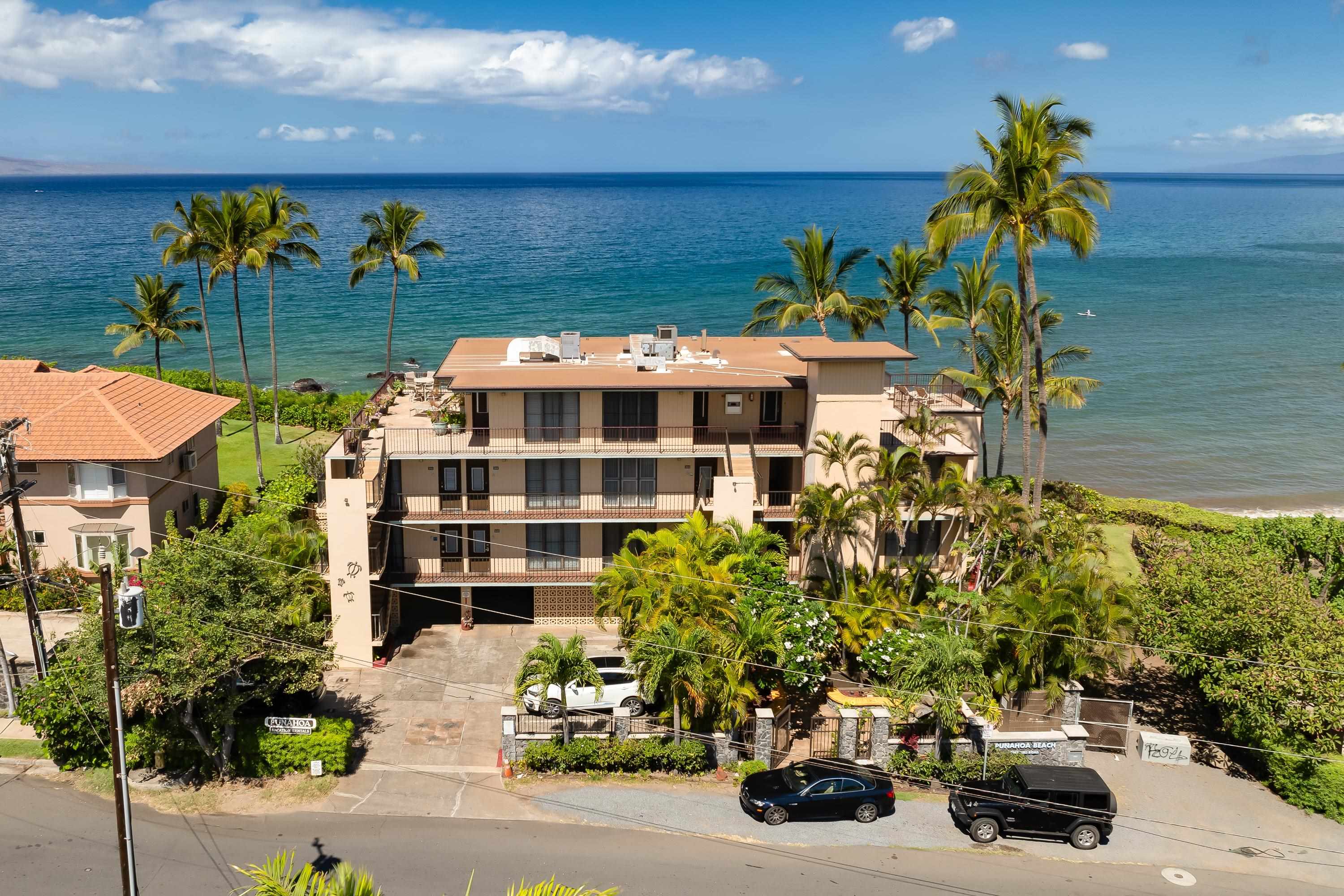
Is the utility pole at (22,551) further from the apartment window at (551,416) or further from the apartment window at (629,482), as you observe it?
the apartment window at (629,482)

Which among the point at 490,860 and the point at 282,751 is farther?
the point at 282,751

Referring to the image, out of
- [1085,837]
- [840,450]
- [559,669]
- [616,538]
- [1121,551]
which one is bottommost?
[1085,837]

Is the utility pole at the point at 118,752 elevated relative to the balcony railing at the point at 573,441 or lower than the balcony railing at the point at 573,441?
lower

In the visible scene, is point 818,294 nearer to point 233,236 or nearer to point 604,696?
point 604,696

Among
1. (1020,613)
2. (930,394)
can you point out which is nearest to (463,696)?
(1020,613)

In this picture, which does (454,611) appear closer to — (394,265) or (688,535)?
(688,535)

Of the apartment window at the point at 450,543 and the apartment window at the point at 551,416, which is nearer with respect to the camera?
the apartment window at the point at 551,416

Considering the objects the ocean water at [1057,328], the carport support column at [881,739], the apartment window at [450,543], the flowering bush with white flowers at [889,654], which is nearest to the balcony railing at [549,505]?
the apartment window at [450,543]

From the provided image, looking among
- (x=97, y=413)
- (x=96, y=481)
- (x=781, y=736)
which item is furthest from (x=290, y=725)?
(x=97, y=413)
